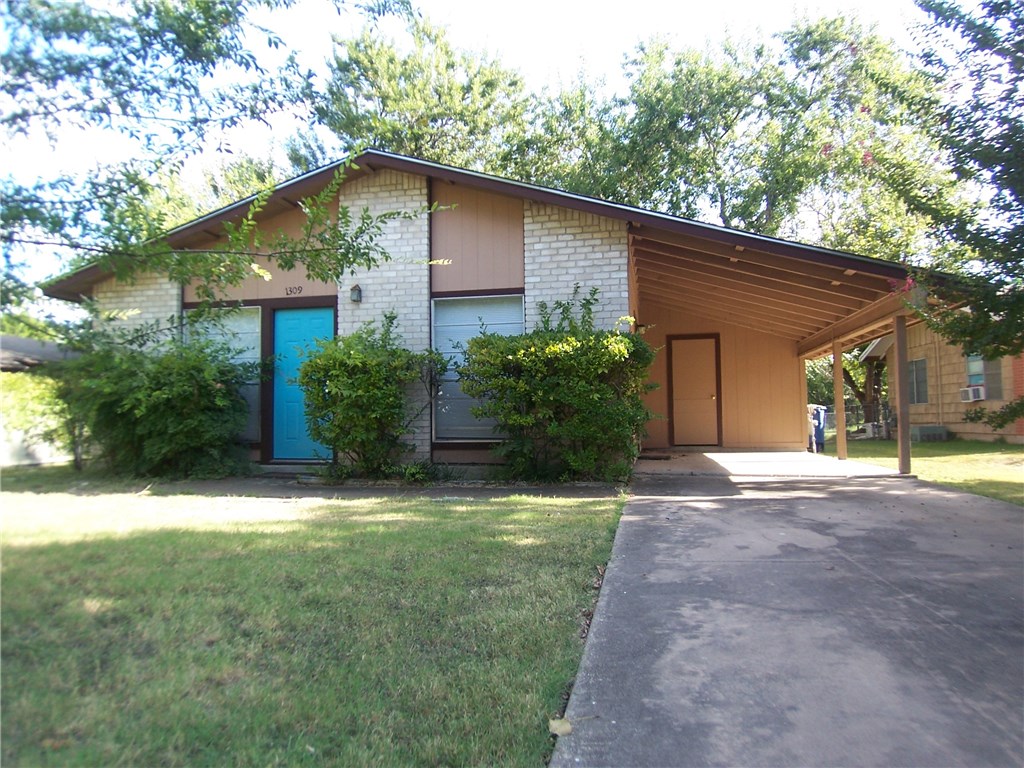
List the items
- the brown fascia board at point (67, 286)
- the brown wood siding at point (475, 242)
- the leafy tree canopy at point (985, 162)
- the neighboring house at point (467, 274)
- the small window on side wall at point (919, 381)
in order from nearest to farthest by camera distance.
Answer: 1. the brown fascia board at point (67, 286)
2. the leafy tree canopy at point (985, 162)
3. the neighboring house at point (467, 274)
4. the brown wood siding at point (475, 242)
5. the small window on side wall at point (919, 381)

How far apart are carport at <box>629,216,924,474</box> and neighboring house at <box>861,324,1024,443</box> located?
137 inches

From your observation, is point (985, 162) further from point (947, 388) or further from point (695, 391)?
point (947, 388)

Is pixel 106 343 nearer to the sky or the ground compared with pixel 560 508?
nearer to the sky

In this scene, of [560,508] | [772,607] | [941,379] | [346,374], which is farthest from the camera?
[941,379]

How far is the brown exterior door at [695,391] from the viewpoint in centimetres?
1689

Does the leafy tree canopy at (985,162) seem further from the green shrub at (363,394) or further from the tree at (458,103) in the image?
the tree at (458,103)

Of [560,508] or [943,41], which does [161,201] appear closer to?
[560,508]

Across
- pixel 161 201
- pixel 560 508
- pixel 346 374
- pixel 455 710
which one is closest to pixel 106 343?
pixel 161 201

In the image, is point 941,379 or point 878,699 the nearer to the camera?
point 878,699

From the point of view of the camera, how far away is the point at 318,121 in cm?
378

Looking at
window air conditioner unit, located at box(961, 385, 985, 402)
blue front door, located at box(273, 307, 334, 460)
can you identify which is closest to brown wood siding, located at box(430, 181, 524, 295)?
blue front door, located at box(273, 307, 334, 460)

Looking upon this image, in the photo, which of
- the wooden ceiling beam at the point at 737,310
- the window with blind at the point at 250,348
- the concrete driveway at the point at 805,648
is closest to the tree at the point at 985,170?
the concrete driveway at the point at 805,648

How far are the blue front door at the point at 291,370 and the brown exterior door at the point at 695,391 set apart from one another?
30.6 ft

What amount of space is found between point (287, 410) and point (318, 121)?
7.87 m
